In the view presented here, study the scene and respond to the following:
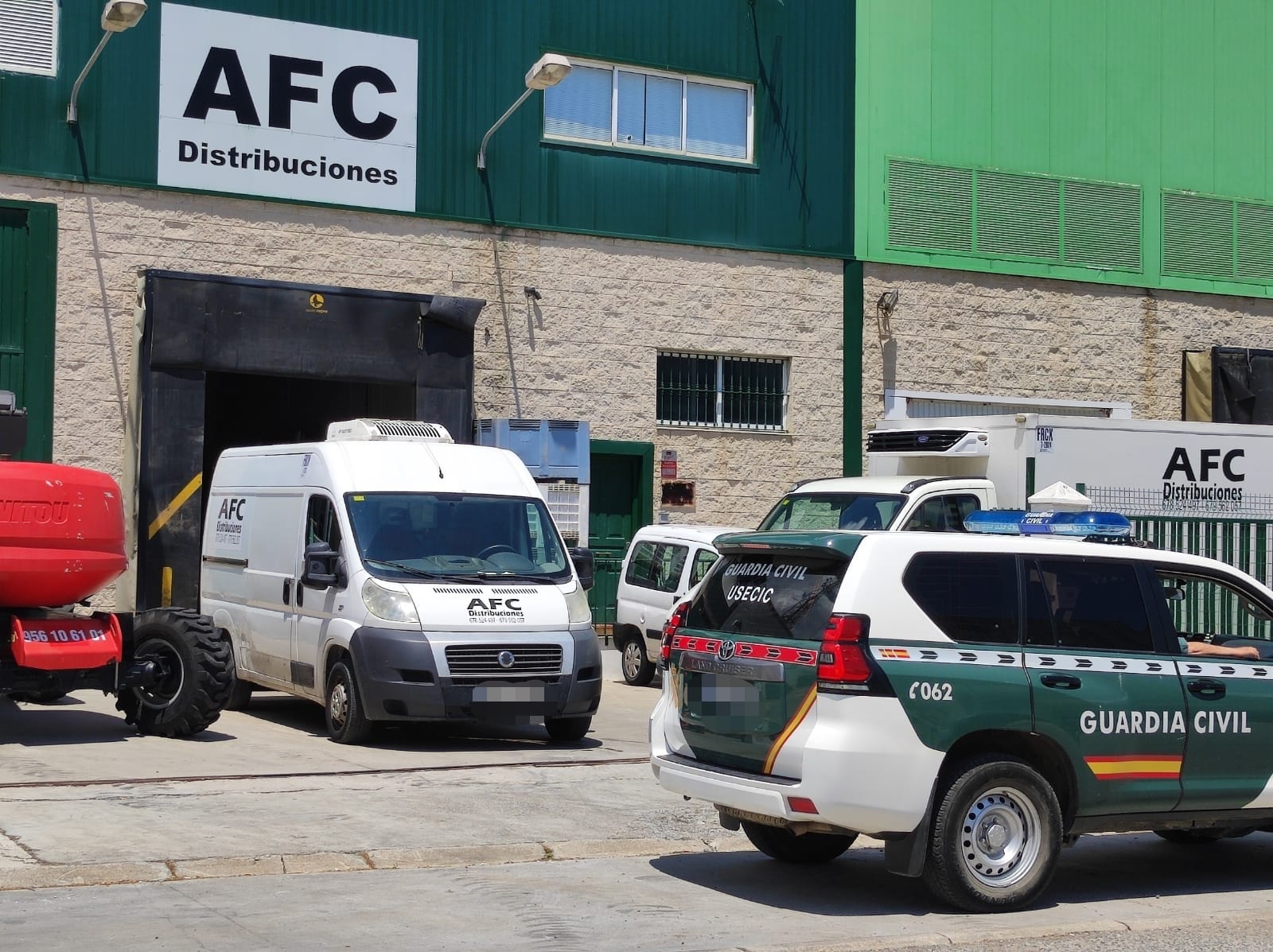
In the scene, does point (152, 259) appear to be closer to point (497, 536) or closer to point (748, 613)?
point (497, 536)

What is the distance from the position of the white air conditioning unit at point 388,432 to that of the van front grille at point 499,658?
2684mm

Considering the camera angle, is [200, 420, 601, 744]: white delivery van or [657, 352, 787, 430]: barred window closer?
[200, 420, 601, 744]: white delivery van

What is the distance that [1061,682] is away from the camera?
26.2 ft

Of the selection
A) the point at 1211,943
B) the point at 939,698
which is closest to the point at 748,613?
the point at 939,698

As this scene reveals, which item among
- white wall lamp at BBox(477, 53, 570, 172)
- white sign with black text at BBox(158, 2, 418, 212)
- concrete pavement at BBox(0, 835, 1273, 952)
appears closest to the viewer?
concrete pavement at BBox(0, 835, 1273, 952)

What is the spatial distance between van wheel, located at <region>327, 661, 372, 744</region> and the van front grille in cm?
82

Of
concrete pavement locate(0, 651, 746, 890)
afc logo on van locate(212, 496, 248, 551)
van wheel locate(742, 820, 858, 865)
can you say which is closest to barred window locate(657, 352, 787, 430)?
afc logo on van locate(212, 496, 248, 551)

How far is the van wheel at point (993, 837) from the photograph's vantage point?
7.69m

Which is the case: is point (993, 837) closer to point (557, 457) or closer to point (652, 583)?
point (652, 583)

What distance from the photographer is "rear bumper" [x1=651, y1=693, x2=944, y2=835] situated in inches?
294

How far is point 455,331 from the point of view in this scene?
69.7ft

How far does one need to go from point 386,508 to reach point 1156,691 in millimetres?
6906

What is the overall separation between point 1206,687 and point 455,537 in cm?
662

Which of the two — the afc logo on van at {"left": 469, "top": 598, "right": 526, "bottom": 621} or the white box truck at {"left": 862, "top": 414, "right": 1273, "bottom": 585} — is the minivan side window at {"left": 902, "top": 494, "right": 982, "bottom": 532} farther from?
the afc logo on van at {"left": 469, "top": 598, "right": 526, "bottom": 621}
